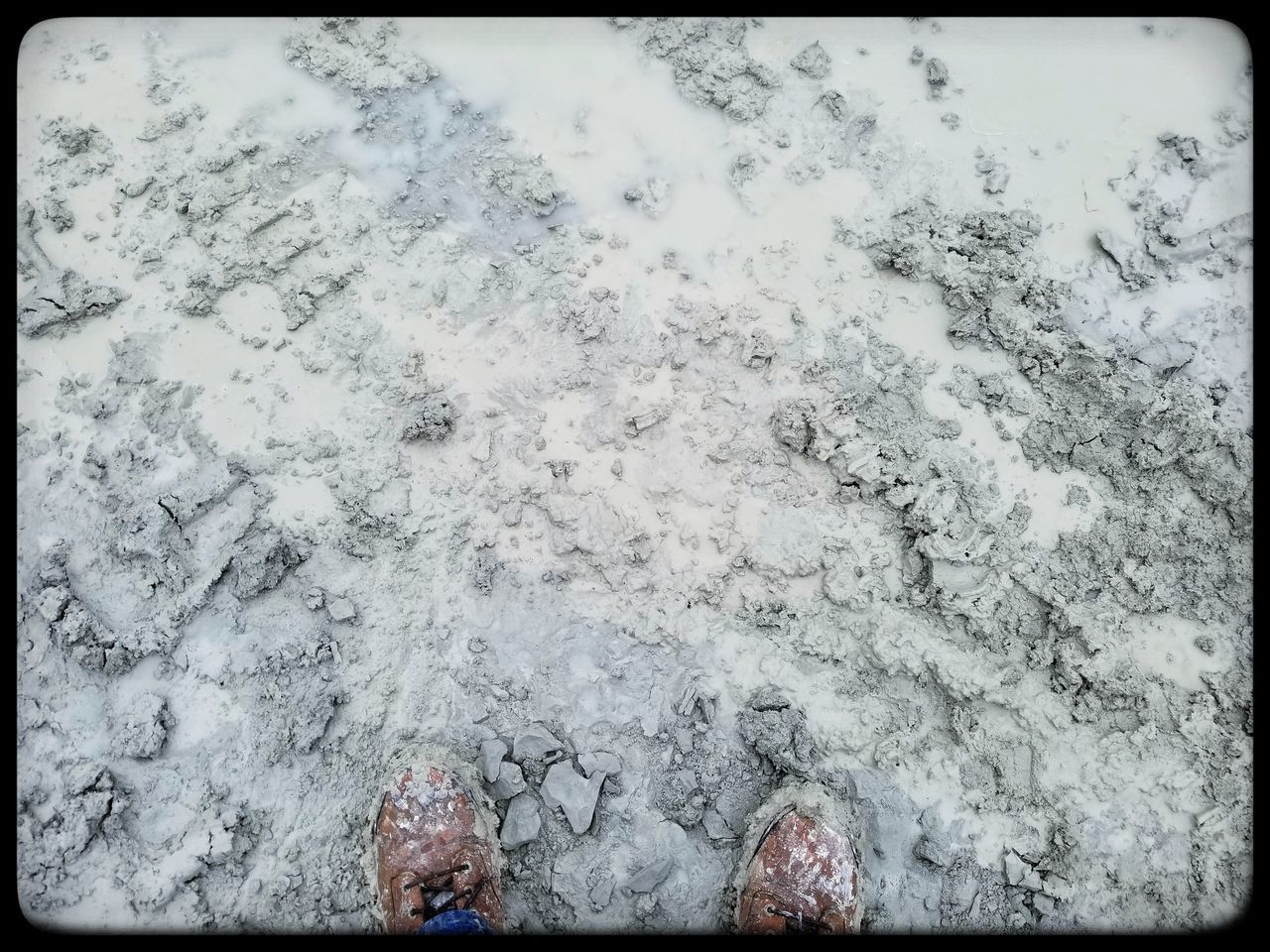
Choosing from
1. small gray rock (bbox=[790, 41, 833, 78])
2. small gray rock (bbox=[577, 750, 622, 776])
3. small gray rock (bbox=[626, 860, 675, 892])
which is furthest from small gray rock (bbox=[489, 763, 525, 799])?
small gray rock (bbox=[790, 41, 833, 78])

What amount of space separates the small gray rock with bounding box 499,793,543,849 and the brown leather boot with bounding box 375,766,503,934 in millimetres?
73

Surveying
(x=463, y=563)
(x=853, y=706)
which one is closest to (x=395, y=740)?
(x=463, y=563)

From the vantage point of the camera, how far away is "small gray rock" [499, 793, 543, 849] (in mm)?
2531

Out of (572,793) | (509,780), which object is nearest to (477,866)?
(509,780)

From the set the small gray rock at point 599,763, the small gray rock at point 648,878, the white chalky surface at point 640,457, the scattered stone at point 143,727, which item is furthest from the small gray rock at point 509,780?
the scattered stone at point 143,727

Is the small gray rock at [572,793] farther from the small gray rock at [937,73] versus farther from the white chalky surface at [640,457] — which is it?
the small gray rock at [937,73]

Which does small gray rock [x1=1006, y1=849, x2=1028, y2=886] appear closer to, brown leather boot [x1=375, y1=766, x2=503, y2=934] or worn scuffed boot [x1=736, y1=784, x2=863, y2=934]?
worn scuffed boot [x1=736, y1=784, x2=863, y2=934]

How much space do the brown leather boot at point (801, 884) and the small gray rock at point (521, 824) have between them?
71 centimetres

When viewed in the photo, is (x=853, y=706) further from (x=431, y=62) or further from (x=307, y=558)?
(x=431, y=62)

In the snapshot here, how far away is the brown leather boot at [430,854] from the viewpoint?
2.49m

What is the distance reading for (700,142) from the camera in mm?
2771

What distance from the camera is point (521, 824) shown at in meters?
2.54

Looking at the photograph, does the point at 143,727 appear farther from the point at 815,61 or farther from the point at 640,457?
the point at 815,61
